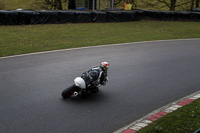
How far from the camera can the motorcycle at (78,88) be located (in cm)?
732

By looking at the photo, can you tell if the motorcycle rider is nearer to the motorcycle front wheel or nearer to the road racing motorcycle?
the road racing motorcycle

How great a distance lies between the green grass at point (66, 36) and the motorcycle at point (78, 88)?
21.5ft

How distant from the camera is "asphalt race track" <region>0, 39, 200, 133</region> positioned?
6156mm

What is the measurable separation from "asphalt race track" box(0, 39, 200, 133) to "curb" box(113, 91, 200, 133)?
0.25 metres

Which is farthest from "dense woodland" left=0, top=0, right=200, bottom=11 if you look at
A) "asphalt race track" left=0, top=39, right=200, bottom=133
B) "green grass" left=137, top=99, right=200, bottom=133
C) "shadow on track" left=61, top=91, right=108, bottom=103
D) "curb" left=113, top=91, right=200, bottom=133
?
"green grass" left=137, top=99, right=200, bottom=133

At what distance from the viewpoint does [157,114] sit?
6.53m

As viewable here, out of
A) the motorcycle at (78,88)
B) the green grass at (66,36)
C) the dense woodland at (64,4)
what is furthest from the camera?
the dense woodland at (64,4)

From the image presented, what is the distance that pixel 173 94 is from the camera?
26.9 ft

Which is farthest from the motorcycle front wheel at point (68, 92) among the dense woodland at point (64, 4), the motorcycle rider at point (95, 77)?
the dense woodland at point (64, 4)

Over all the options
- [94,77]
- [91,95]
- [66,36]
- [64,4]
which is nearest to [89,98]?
[91,95]

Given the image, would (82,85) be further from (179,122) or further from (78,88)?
(179,122)

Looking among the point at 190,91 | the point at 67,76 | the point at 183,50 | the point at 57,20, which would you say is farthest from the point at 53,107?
the point at 57,20

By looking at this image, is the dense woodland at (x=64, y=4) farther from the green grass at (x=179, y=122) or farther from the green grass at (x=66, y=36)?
the green grass at (x=179, y=122)

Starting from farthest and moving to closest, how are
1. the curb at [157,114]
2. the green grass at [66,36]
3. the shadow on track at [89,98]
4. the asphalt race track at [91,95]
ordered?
the green grass at [66,36], the shadow on track at [89,98], the asphalt race track at [91,95], the curb at [157,114]
